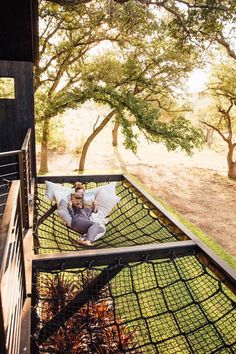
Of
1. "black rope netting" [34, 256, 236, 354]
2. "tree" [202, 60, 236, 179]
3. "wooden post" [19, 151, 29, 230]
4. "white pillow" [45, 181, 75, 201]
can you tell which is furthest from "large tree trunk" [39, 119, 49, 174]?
"wooden post" [19, 151, 29, 230]

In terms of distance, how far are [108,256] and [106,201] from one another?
201cm

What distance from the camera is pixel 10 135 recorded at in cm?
416

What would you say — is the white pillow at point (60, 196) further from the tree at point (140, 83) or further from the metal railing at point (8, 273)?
the tree at point (140, 83)

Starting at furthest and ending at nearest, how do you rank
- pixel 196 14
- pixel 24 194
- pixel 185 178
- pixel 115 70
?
pixel 185 178
pixel 115 70
pixel 196 14
pixel 24 194

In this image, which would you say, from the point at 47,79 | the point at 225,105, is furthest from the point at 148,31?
the point at 225,105

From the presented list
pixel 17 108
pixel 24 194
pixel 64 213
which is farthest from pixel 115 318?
pixel 17 108

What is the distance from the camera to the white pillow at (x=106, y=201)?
13.0 feet

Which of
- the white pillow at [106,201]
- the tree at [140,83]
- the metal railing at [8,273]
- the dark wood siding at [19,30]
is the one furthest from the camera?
the tree at [140,83]

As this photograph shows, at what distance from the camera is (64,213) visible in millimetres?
3480

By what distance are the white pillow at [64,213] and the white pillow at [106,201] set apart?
54 centimetres

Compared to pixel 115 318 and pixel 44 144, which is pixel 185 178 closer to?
pixel 44 144

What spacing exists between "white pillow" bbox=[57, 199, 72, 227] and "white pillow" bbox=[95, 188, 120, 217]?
21.4 inches

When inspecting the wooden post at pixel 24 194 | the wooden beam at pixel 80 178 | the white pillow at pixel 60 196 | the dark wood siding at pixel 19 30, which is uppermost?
the dark wood siding at pixel 19 30

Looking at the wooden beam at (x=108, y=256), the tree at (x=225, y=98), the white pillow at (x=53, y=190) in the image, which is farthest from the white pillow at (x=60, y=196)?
the tree at (x=225, y=98)
